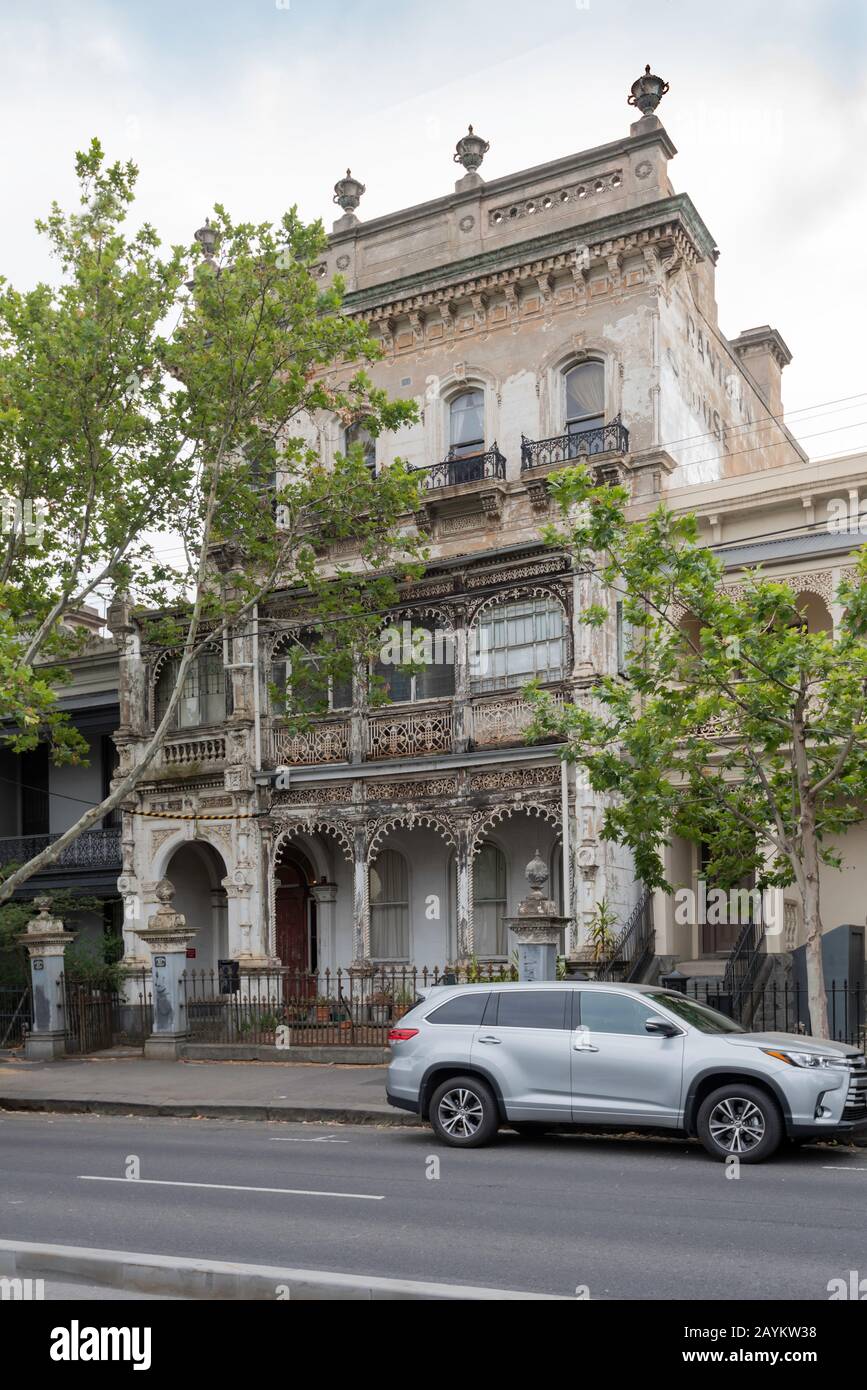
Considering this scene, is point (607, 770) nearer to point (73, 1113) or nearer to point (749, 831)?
point (749, 831)

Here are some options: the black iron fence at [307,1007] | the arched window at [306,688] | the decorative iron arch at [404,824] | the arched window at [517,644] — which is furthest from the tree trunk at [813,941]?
the arched window at [306,688]

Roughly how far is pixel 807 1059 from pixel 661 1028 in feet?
4.27

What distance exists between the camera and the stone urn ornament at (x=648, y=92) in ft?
80.3

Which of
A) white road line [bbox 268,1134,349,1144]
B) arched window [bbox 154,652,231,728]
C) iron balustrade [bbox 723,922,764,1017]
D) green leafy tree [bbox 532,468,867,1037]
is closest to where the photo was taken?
white road line [bbox 268,1134,349,1144]

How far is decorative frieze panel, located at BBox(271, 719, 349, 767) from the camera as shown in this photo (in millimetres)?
25859

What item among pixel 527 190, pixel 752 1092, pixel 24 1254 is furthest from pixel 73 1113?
pixel 527 190

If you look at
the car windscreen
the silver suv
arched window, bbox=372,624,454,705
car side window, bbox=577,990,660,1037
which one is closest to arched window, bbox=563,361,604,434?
arched window, bbox=372,624,454,705

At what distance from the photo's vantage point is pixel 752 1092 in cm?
1203

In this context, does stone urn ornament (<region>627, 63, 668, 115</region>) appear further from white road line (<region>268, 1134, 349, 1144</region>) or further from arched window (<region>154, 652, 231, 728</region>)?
white road line (<region>268, 1134, 349, 1144</region>)

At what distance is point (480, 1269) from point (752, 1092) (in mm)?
4774

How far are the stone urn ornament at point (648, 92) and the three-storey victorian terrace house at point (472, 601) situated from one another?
0.14 feet

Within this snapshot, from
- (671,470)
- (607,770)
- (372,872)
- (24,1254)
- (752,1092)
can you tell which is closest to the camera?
(24,1254)

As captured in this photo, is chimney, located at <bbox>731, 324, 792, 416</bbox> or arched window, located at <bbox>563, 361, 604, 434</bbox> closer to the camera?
arched window, located at <bbox>563, 361, 604, 434</bbox>

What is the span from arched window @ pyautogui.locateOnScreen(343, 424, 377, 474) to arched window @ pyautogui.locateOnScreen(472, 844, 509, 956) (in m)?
7.54
